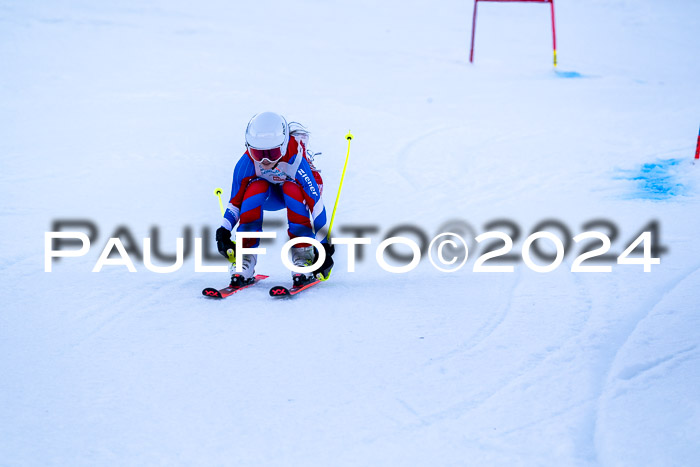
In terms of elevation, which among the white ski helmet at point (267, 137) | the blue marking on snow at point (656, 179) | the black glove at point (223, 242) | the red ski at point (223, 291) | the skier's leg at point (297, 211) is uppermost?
the white ski helmet at point (267, 137)

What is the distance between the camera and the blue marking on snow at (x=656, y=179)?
Answer: 6.14 m

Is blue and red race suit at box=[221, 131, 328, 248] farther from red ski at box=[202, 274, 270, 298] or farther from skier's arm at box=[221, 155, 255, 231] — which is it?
red ski at box=[202, 274, 270, 298]

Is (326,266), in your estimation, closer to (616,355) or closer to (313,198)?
(313,198)

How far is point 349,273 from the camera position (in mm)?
4828

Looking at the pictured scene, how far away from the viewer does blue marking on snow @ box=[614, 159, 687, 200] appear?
6137 millimetres

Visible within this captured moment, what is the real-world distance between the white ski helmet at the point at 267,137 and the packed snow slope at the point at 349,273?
902 mm

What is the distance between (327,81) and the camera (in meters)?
9.86

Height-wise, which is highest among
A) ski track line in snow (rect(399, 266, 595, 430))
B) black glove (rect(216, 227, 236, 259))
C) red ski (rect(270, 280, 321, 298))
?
black glove (rect(216, 227, 236, 259))

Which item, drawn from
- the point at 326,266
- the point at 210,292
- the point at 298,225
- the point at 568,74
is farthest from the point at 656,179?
the point at 568,74

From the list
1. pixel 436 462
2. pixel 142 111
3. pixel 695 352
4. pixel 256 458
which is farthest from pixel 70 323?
pixel 142 111

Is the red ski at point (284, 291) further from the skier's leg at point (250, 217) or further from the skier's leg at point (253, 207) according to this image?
the skier's leg at point (253, 207)

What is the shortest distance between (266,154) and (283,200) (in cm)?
40

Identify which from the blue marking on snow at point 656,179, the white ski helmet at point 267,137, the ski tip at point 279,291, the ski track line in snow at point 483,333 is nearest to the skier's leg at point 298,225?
the ski tip at point 279,291

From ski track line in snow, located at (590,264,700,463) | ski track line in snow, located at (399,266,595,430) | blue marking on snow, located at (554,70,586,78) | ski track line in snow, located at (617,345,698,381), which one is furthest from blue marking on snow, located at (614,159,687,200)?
blue marking on snow, located at (554,70,586,78)
